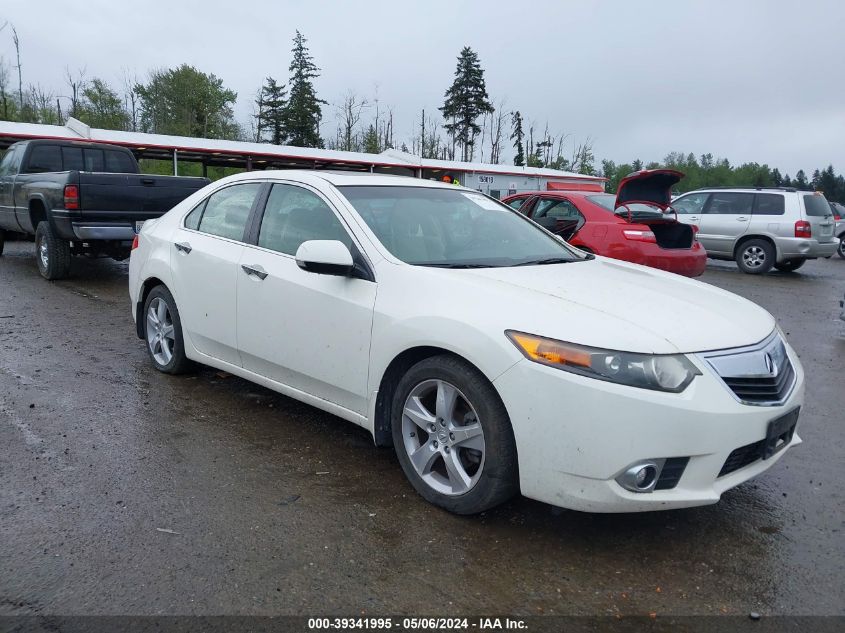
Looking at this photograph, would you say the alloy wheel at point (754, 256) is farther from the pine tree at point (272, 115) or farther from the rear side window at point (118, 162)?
the pine tree at point (272, 115)

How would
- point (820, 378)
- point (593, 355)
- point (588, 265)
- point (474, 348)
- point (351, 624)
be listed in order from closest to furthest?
point (351, 624) < point (593, 355) < point (474, 348) < point (588, 265) < point (820, 378)

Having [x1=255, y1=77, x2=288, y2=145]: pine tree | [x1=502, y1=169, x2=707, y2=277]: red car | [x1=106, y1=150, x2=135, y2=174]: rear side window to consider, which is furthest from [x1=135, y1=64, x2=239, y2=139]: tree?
[x1=502, y1=169, x2=707, y2=277]: red car

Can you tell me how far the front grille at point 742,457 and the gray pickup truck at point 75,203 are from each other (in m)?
8.11

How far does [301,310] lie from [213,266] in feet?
3.35

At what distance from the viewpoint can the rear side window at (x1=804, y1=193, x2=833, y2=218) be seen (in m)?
13.1

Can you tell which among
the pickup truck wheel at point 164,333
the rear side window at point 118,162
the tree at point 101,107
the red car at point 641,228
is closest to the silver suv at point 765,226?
the red car at point 641,228

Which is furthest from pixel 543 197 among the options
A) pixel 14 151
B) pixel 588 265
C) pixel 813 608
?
pixel 14 151

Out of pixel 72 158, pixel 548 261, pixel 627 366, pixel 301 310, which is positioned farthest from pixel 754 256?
pixel 72 158

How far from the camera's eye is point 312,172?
4188 millimetres

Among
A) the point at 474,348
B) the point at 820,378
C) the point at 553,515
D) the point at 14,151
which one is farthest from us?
the point at 14,151

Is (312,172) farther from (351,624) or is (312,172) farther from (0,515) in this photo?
(351,624)

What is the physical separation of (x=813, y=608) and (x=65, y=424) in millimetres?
4016

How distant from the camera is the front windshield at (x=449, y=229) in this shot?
3.62 metres

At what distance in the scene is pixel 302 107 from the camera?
208 feet
